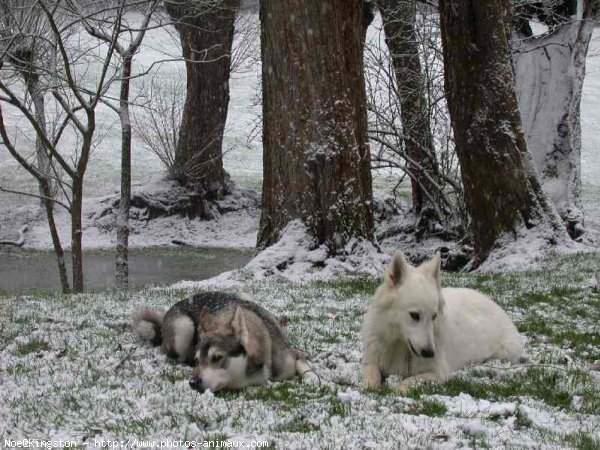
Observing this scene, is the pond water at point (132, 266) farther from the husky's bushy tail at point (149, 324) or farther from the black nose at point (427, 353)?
the black nose at point (427, 353)

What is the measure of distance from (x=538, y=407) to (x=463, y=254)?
A: 40.1 ft

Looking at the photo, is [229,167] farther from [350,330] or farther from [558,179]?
[350,330]

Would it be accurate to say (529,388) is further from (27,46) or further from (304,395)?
(27,46)

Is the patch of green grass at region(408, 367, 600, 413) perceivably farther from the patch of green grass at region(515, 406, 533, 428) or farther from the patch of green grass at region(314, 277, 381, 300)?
the patch of green grass at region(314, 277, 381, 300)

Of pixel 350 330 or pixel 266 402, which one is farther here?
pixel 350 330

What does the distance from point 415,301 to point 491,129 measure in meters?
9.60

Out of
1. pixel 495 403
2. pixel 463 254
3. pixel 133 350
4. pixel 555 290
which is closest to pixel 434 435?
pixel 495 403

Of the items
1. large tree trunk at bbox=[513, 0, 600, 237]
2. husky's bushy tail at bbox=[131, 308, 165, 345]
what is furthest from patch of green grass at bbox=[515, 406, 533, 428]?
large tree trunk at bbox=[513, 0, 600, 237]

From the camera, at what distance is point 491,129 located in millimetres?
14836

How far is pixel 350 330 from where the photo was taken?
8.36 m

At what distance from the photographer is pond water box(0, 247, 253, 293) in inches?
815

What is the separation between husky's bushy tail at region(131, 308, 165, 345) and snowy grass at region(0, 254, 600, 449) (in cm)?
16

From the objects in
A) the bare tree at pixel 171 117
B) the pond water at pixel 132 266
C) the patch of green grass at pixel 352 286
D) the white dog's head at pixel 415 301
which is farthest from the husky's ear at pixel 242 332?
the bare tree at pixel 171 117

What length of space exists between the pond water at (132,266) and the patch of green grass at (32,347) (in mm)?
11361
